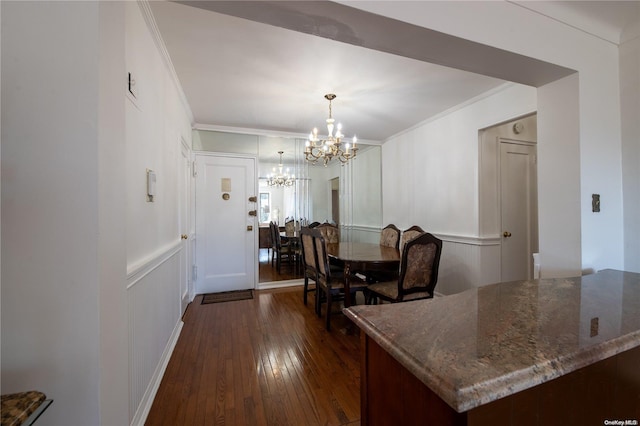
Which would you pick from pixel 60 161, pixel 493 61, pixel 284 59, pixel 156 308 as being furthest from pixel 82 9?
pixel 493 61

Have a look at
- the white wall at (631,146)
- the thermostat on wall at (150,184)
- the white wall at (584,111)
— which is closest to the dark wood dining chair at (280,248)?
the thermostat on wall at (150,184)

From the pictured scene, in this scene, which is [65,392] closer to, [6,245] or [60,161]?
[6,245]

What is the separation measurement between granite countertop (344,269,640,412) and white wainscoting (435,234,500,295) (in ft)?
6.41

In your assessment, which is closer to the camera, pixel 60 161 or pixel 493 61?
pixel 60 161

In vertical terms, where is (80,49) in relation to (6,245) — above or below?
Answer: above

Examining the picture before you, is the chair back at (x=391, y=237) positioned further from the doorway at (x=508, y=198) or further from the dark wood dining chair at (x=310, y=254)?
the dark wood dining chair at (x=310, y=254)

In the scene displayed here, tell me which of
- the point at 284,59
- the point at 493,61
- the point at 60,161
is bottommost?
the point at 60,161

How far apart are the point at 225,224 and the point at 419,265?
2.79 meters

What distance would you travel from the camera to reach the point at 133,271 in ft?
4.38

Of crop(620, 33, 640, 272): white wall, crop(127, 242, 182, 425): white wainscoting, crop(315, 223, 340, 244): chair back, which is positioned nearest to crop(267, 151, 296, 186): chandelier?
crop(315, 223, 340, 244): chair back

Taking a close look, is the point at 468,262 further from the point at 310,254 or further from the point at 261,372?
the point at 261,372

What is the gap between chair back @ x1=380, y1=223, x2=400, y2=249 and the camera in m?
3.38

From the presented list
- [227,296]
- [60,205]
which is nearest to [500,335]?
[60,205]

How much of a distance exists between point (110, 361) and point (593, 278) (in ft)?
7.01
